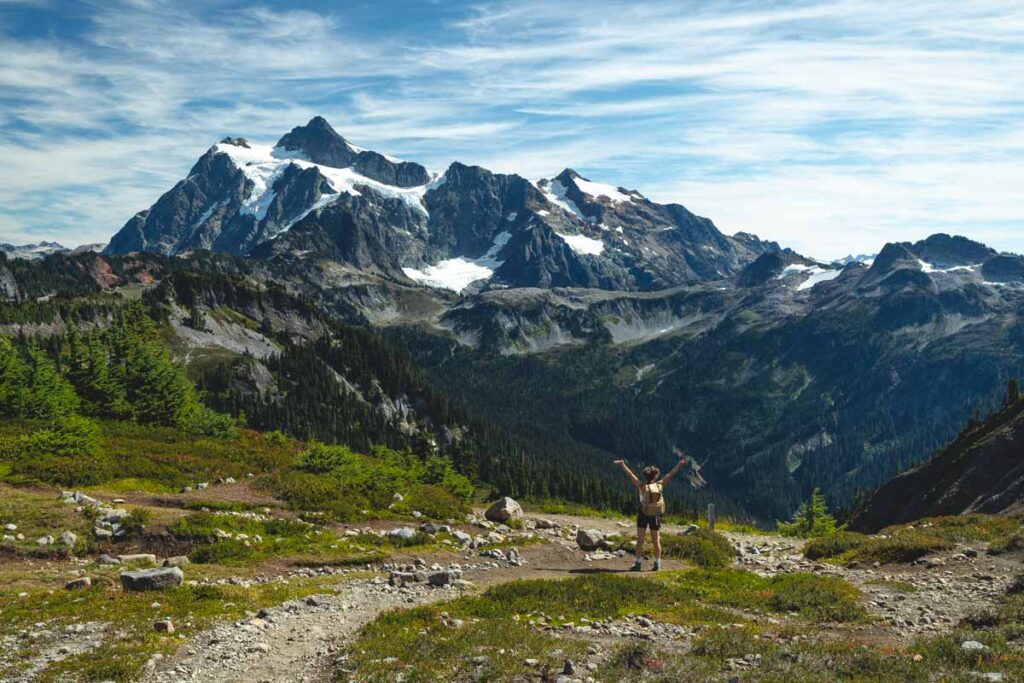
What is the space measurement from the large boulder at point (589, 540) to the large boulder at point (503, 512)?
21.3 feet

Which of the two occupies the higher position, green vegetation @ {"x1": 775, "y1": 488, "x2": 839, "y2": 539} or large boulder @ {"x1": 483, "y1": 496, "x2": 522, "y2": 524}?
large boulder @ {"x1": 483, "y1": 496, "x2": 522, "y2": 524}

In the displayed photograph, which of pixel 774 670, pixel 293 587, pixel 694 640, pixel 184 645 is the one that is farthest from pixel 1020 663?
pixel 293 587

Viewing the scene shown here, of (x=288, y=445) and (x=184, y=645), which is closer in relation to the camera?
(x=184, y=645)

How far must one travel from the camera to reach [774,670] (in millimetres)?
14617

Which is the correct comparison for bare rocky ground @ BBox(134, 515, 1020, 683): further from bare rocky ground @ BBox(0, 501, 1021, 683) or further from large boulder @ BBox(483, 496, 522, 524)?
large boulder @ BBox(483, 496, 522, 524)

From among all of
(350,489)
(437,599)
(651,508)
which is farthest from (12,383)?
(651,508)

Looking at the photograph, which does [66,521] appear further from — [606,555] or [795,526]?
[795,526]

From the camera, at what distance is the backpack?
2686 cm

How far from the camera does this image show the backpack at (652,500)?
88.1 ft

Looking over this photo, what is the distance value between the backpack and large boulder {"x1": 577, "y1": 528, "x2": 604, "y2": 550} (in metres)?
7.41

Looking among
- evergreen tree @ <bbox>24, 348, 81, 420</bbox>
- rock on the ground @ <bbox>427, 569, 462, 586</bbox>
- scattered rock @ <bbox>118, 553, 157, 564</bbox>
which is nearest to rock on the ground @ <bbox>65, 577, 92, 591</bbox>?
scattered rock @ <bbox>118, 553, 157, 564</bbox>

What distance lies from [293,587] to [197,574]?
324cm

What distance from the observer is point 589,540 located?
1341 inches

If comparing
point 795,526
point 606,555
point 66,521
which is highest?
point 66,521
